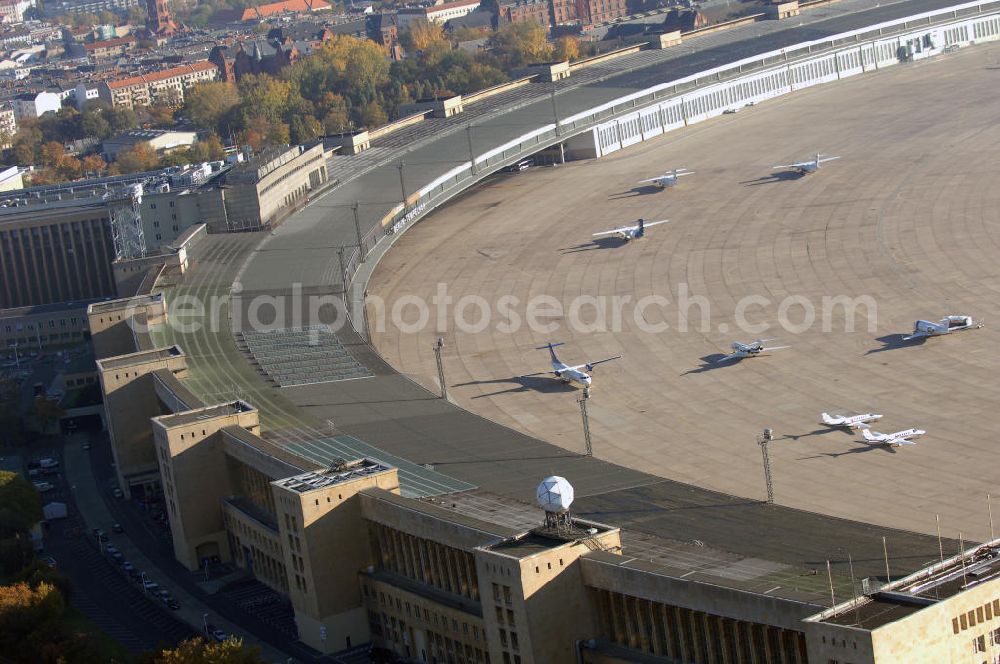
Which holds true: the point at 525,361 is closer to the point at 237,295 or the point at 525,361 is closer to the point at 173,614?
the point at 237,295

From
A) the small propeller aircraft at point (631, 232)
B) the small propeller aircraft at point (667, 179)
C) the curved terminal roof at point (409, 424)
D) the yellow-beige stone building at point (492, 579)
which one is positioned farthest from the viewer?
the small propeller aircraft at point (667, 179)

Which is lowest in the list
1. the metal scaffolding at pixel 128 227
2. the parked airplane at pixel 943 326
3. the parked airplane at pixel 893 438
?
the parked airplane at pixel 893 438

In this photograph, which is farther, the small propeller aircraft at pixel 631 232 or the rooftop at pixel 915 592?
the small propeller aircraft at pixel 631 232

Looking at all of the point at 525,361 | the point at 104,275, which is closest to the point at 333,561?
the point at 525,361

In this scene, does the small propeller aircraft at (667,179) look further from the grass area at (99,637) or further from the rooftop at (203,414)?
the grass area at (99,637)

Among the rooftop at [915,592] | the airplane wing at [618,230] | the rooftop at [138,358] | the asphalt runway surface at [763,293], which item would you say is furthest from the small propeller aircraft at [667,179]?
the rooftop at [915,592]

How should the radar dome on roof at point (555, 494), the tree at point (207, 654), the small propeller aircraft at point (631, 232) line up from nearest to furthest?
the radar dome on roof at point (555, 494), the tree at point (207, 654), the small propeller aircraft at point (631, 232)

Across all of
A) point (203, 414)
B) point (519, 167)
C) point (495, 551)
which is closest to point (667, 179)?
point (519, 167)
